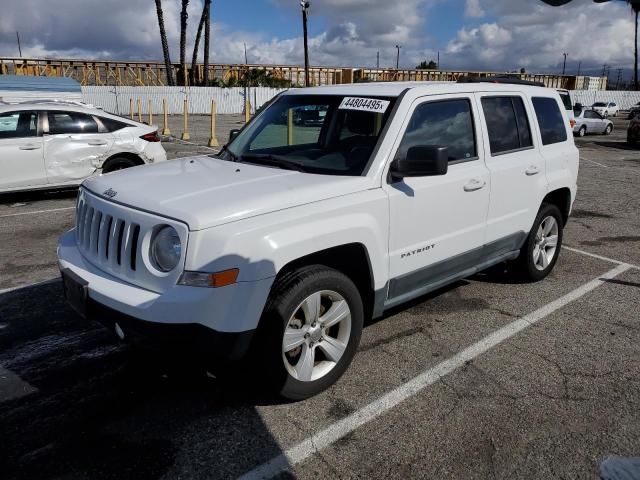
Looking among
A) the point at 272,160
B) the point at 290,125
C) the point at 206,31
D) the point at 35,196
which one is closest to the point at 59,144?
the point at 35,196

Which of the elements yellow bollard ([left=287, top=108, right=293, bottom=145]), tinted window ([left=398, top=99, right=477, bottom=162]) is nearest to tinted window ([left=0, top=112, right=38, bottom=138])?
yellow bollard ([left=287, top=108, right=293, bottom=145])

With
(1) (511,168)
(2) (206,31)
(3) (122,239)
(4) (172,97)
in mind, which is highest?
(2) (206,31)

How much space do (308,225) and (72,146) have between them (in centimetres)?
717

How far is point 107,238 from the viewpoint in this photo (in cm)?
313

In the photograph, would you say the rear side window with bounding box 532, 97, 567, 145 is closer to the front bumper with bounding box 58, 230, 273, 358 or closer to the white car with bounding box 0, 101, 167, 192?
the front bumper with bounding box 58, 230, 273, 358

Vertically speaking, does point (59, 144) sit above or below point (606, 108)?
below

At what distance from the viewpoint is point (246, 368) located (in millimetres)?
3006

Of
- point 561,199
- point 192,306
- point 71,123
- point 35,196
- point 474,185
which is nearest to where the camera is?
point 192,306

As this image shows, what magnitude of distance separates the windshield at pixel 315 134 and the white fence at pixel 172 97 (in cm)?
3124

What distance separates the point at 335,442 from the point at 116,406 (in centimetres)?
131

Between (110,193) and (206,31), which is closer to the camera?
(110,193)

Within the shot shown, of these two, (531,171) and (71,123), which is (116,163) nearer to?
(71,123)

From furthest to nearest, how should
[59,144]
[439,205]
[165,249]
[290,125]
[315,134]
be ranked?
[59,144] → [290,125] → [315,134] → [439,205] → [165,249]

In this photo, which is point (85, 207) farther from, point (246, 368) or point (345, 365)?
point (345, 365)
